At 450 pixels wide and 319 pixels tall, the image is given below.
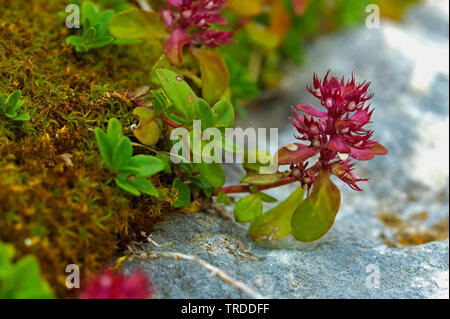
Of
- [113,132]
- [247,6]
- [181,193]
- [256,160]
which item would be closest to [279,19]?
[247,6]

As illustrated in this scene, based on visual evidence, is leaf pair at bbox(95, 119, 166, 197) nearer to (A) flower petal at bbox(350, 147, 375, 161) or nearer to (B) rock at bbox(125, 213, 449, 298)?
(B) rock at bbox(125, 213, 449, 298)

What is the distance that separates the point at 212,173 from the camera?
189 centimetres

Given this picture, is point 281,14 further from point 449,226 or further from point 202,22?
point 449,226

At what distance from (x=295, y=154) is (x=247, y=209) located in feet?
1.07

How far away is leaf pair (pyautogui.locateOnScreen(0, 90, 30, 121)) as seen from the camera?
1782mm

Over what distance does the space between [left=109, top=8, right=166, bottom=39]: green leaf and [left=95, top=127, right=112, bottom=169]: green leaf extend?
2.21ft

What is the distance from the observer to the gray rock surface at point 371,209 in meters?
1.75

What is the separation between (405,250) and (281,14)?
2.05 m

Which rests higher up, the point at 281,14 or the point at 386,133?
the point at 281,14

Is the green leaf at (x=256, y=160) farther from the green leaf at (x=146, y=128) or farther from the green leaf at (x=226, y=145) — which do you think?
the green leaf at (x=146, y=128)

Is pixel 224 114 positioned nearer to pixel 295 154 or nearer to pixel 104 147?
pixel 295 154
